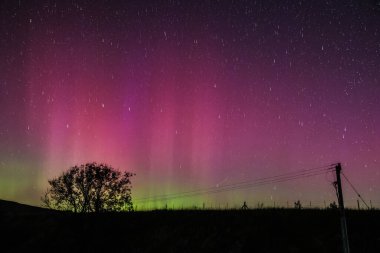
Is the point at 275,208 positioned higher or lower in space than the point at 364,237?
higher

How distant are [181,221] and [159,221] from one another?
11.6ft

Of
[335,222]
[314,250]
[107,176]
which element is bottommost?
[314,250]

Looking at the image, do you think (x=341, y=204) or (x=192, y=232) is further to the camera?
(x=192, y=232)

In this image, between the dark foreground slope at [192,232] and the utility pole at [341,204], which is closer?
the utility pole at [341,204]

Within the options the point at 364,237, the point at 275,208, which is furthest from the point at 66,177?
the point at 364,237

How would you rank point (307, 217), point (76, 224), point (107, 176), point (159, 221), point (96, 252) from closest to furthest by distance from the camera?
point (307, 217)
point (96, 252)
point (159, 221)
point (76, 224)
point (107, 176)

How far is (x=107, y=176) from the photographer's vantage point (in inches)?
2933

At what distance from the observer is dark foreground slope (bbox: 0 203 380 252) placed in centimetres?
3962

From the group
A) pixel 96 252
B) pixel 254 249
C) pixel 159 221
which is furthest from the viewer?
pixel 159 221

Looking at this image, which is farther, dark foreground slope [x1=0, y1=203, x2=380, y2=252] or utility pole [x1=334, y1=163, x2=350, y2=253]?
dark foreground slope [x1=0, y1=203, x2=380, y2=252]

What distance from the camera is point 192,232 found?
47375mm

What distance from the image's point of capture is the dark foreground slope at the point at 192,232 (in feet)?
130

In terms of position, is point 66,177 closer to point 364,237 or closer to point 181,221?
point 181,221

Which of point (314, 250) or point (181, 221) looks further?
point (181, 221)
